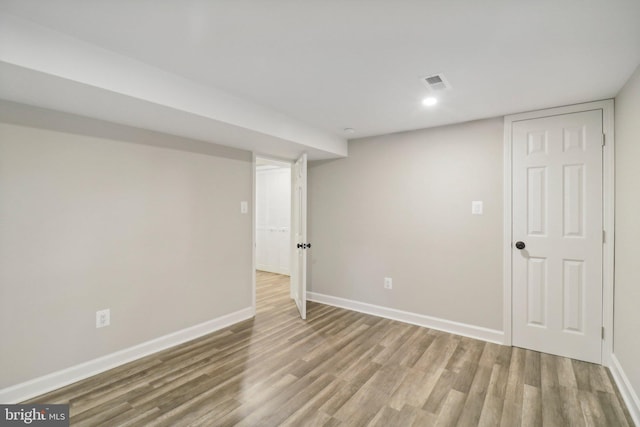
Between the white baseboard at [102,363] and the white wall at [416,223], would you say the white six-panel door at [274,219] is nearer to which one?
the white wall at [416,223]

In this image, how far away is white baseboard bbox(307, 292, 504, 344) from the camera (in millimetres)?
3059

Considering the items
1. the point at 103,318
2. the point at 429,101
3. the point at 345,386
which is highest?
the point at 429,101

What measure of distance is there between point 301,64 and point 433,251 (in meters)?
2.41

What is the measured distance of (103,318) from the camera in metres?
2.45

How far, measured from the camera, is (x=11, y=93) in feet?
6.15

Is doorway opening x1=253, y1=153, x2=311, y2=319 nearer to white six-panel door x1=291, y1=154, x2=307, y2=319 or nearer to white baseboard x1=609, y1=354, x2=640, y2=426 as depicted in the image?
white six-panel door x1=291, y1=154, x2=307, y2=319

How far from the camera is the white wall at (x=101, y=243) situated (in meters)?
2.06

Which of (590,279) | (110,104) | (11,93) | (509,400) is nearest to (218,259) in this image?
(110,104)

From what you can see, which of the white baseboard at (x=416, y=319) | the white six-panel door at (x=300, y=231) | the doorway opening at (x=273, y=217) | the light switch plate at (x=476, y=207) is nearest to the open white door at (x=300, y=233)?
the white six-panel door at (x=300, y=231)

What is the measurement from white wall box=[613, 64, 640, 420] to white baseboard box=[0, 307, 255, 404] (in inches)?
134

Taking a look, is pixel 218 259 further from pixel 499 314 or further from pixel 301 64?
pixel 499 314

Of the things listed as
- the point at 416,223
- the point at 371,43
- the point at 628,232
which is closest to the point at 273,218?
the point at 416,223

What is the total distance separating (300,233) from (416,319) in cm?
170

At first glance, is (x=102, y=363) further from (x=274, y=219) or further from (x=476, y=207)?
(x=274, y=219)
